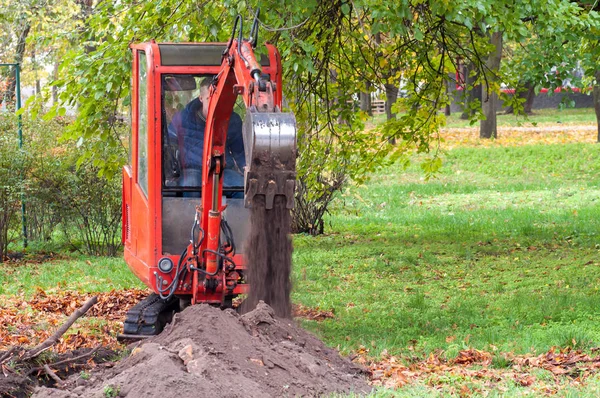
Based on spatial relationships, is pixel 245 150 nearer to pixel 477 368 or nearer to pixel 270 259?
pixel 270 259

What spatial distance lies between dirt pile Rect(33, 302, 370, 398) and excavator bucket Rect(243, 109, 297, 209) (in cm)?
95

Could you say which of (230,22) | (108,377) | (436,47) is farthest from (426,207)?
(108,377)

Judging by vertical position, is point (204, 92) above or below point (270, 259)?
above

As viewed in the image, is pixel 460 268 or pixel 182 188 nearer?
pixel 182 188

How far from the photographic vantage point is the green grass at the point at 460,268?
27.1ft

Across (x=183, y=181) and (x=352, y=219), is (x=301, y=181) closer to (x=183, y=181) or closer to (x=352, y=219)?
(x=352, y=219)

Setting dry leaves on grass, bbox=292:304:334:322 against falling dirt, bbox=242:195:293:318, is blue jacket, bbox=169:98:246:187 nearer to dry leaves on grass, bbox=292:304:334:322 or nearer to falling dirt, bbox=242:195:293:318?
falling dirt, bbox=242:195:293:318

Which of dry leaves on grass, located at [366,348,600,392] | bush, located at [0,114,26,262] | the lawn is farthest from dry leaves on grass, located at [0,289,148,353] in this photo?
the lawn

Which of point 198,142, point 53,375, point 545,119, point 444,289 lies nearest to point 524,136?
point 545,119

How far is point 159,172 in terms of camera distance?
8023 millimetres

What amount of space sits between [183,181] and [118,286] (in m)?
3.90

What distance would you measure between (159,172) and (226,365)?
8.94ft

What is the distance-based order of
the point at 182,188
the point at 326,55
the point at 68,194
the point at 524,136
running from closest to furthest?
1. the point at 182,188
2. the point at 326,55
3. the point at 68,194
4. the point at 524,136

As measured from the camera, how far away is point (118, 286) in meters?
11.7
